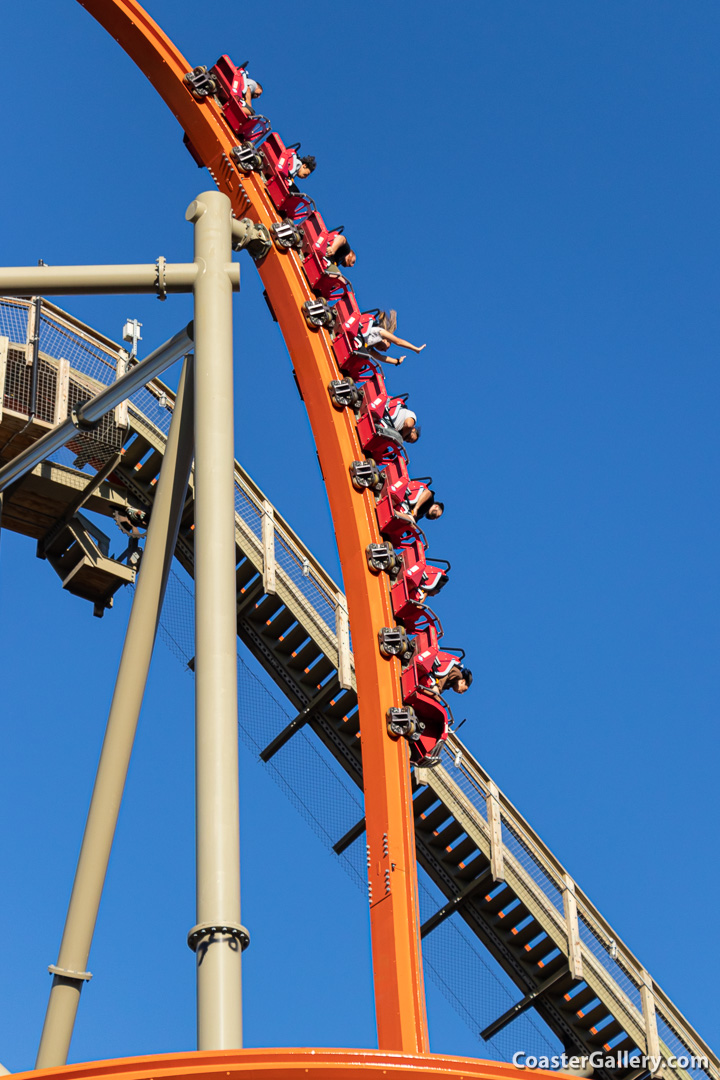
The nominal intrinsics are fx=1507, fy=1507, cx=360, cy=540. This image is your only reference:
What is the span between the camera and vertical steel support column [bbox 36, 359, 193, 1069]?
801cm

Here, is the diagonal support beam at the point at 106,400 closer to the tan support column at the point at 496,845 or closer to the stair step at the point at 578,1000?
the tan support column at the point at 496,845

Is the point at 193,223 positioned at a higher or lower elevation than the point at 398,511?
lower

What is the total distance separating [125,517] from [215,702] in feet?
31.5

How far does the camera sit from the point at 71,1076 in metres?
5.26

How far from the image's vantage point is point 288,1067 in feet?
17.6

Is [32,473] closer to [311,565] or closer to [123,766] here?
[311,565]

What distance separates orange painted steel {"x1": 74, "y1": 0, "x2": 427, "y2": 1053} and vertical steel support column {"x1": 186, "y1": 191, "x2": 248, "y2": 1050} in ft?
18.7

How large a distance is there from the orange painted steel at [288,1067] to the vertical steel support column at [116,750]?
261cm

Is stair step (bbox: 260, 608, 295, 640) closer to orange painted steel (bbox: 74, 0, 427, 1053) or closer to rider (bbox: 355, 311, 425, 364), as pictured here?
orange painted steel (bbox: 74, 0, 427, 1053)

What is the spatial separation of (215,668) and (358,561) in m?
8.50

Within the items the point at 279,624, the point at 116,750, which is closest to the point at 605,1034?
the point at 279,624

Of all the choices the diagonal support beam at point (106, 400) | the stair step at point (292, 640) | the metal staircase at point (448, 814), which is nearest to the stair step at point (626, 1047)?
the metal staircase at point (448, 814)

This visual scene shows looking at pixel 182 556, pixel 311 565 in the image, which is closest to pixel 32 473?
pixel 182 556

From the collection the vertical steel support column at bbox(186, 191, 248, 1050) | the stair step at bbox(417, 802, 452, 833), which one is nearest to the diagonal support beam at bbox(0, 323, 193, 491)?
the vertical steel support column at bbox(186, 191, 248, 1050)
